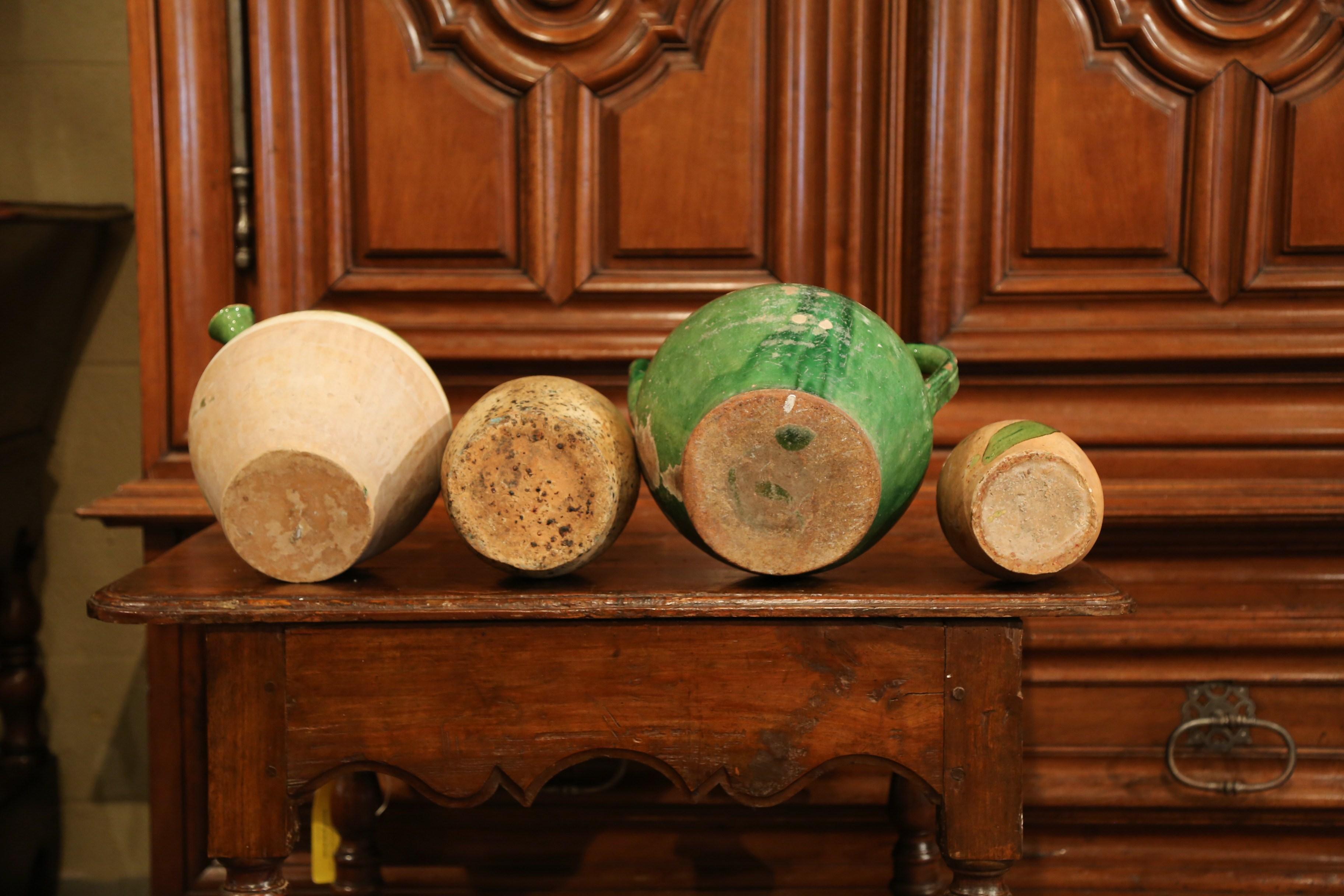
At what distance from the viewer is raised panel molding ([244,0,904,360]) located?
140 centimetres

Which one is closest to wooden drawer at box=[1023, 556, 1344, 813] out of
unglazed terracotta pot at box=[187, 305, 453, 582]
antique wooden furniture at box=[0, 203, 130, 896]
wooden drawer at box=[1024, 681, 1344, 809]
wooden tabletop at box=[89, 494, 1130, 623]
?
wooden drawer at box=[1024, 681, 1344, 809]

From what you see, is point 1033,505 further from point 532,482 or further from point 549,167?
point 549,167

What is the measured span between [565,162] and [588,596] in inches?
28.9

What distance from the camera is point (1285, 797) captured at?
1408 millimetres

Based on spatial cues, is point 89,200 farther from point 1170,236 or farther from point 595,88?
point 1170,236

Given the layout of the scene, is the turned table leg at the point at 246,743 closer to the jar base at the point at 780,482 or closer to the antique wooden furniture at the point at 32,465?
the jar base at the point at 780,482

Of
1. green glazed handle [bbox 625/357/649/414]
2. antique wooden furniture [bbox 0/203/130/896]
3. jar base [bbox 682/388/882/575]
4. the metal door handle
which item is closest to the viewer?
jar base [bbox 682/388/882/575]

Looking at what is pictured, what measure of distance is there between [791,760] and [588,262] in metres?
0.76

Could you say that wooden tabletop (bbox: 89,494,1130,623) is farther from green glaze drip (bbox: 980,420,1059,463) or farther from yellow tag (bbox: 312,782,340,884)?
yellow tag (bbox: 312,782,340,884)

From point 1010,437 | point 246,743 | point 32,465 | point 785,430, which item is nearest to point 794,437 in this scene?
point 785,430

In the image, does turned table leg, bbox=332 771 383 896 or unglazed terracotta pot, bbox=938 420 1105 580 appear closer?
unglazed terracotta pot, bbox=938 420 1105 580

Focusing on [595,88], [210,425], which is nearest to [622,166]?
[595,88]

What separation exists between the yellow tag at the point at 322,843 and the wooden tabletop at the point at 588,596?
0.37 meters

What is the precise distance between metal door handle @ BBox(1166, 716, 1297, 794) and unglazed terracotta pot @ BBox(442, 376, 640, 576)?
0.92 metres
